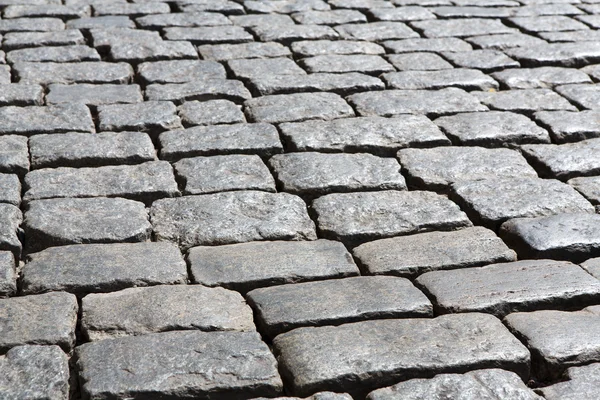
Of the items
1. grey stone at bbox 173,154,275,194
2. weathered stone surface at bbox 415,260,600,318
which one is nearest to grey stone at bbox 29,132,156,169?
grey stone at bbox 173,154,275,194

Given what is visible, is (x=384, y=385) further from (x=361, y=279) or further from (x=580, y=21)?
(x=580, y=21)

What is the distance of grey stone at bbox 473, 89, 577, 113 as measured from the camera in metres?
4.61

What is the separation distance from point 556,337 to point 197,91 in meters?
2.48

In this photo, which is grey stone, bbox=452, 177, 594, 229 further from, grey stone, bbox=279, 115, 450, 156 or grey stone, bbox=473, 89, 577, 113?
grey stone, bbox=473, 89, 577, 113

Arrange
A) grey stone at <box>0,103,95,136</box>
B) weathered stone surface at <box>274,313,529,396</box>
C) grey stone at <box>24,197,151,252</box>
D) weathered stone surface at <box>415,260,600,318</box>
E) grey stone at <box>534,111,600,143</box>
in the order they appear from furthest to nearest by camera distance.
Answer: grey stone at <box>534,111,600,143</box>
grey stone at <box>0,103,95,136</box>
grey stone at <box>24,197,151,252</box>
weathered stone surface at <box>415,260,600,318</box>
weathered stone surface at <box>274,313,529,396</box>

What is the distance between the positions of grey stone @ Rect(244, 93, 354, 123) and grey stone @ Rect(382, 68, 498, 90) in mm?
412

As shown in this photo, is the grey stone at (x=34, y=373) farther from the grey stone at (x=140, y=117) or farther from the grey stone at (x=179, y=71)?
the grey stone at (x=179, y=71)

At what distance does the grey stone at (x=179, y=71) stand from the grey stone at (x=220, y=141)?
728 millimetres

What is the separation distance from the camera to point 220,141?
409 cm

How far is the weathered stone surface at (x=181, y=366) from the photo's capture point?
2.42m

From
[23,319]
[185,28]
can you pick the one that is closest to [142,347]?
[23,319]

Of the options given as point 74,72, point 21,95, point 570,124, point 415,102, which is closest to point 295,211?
point 415,102

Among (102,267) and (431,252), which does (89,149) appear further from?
(431,252)

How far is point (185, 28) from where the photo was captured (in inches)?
227
